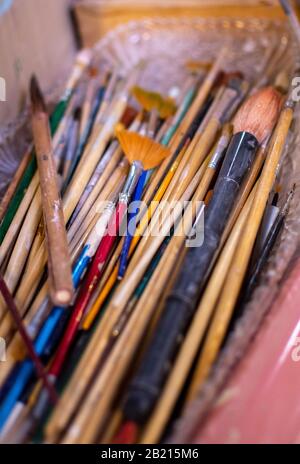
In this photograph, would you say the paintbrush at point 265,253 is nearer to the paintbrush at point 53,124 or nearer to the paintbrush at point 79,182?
the paintbrush at point 79,182

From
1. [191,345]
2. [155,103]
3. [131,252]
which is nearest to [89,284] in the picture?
[131,252]

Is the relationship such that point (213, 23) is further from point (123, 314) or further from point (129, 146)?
point (123, 314)

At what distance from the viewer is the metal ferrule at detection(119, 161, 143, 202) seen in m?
0.91

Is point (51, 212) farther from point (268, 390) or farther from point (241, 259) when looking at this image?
point (268, 390)

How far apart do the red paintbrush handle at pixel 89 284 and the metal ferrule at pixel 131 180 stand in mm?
19

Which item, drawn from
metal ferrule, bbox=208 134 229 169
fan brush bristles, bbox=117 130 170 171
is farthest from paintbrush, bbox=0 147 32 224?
metal ferrule, bbox=208 134 229 169

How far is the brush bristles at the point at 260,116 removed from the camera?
921 millimetres

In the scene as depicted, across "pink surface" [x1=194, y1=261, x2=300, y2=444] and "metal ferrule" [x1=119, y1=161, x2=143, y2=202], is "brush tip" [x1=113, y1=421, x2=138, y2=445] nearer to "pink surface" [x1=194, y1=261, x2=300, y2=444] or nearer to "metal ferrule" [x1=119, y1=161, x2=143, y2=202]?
"pink surface" [x1=194, y1=261, x2=300, y2=444]

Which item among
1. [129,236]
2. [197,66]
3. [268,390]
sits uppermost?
[197,66]

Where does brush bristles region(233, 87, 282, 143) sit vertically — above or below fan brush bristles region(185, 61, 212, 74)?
below

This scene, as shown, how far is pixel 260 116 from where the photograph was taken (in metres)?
0.93

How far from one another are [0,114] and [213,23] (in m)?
0.61

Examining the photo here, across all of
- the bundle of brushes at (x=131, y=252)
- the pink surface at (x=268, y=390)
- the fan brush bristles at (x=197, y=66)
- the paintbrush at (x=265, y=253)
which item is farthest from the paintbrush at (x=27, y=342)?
the fan brush bristles at (x=197, y=66)

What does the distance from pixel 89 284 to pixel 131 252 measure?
0.30 ft
